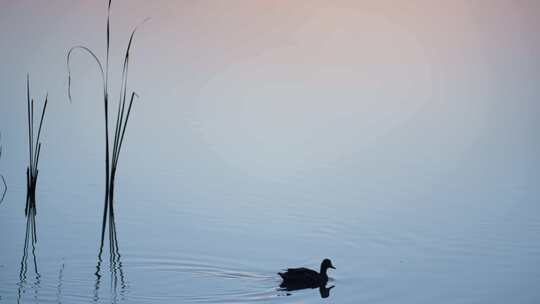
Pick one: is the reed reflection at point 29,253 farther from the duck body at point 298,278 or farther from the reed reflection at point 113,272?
the duck body at point 298,278

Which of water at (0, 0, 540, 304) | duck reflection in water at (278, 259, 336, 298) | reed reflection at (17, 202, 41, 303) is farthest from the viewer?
water at (0, 0, 540, 304)

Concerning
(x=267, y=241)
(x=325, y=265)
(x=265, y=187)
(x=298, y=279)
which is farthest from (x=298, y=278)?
(x=265, y=187)

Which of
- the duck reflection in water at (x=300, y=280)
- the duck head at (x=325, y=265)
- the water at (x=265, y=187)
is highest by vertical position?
the water at (x=265, y=187)

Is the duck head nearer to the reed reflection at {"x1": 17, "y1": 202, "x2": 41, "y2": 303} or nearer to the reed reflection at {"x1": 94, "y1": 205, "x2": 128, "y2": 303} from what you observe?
the reed reflection at {"x1": 94, "y1": 205, "x2": 128, "y2": 303}

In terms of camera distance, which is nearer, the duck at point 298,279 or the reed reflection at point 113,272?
the reed reflection at point 113,272

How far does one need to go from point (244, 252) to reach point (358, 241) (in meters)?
1.97

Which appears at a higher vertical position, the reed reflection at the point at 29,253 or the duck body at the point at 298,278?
the reed reflection at the point at 29,253

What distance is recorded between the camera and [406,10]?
8800 cm

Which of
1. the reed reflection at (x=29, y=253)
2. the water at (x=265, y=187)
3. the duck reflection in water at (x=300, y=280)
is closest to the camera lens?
the reed reflection at (x=29, y=253)

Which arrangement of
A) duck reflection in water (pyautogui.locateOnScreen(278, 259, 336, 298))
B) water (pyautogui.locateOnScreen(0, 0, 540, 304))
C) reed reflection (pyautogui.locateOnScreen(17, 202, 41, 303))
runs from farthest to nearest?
water (pyautogui.locateOnScreen(0, 0, 540, 304))
duck reflection in water (pyautogui.locateOnScreen(278, 259, 336, 298))
reed reflection (pyautogui.locateOnScreen(17, 202, 41, 303))

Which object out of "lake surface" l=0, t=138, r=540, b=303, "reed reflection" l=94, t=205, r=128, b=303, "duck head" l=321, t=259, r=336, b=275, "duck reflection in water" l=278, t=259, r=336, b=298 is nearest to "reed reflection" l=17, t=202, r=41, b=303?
"lake surface" l=0, t=138, r=540, b=303

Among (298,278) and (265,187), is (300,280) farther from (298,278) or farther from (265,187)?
(265,187)

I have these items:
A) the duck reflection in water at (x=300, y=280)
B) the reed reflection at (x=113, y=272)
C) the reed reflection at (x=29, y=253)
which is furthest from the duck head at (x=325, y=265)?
the reed reflection at (x=29, y=253)

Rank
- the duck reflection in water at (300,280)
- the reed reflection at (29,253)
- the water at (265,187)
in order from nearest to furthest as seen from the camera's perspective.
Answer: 1. the reed reflection at (29,253)
2. the duck reflection in water at (300,280)
3. the water at (265,187)
